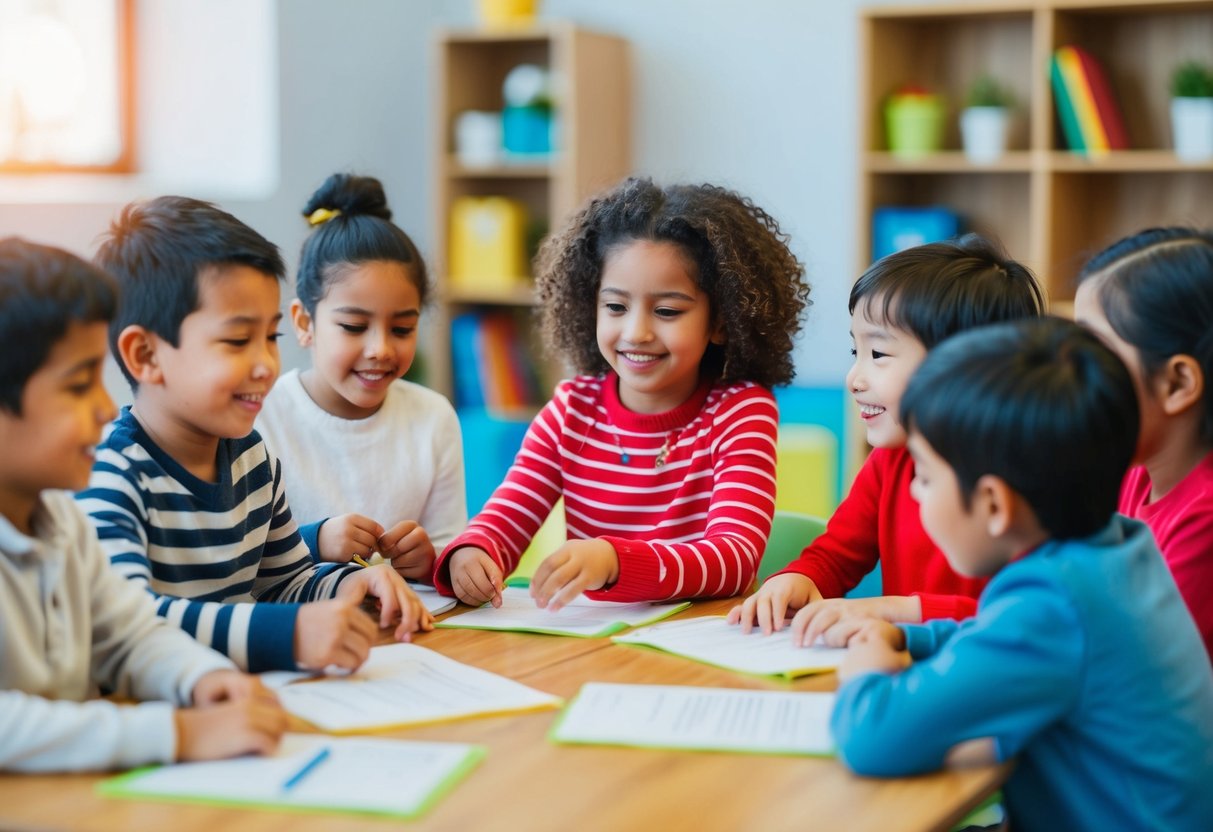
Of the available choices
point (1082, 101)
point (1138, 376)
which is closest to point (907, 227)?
point (1082, 101)

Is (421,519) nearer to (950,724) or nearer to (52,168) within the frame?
(950,724)

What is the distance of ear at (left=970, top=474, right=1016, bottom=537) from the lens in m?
1.23

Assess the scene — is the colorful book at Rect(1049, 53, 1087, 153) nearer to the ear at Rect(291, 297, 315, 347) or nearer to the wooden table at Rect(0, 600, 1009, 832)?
the ear at Rect(291, 297, 315, 347)

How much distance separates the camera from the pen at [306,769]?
109 cm

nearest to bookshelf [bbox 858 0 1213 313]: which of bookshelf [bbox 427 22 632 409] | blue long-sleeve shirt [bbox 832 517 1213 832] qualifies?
bookshelf [bbox 427 22 632 409]

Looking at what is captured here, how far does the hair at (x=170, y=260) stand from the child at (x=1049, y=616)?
750 mm

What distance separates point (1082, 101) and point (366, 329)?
2505 millimetres

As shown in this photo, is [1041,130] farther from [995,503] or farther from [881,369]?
[995,503]

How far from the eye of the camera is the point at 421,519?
227 cm

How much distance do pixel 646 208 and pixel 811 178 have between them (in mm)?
2565

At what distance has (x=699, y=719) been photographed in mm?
1266

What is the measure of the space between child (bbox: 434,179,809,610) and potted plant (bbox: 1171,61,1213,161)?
210 cm

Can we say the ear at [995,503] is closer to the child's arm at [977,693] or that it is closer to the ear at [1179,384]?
the child's arm at [977,693]

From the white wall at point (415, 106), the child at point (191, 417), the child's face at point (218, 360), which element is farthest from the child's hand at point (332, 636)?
the white wall at point (415, 106)
